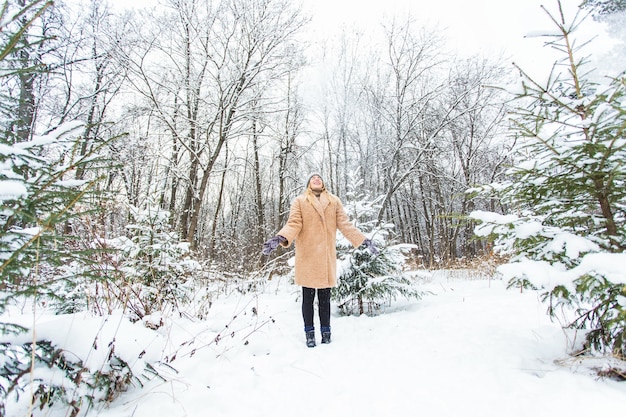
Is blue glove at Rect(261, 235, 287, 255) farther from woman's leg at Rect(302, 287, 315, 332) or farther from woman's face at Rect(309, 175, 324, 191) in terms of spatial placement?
woman's face at Rect(309, 175, 324, 191)

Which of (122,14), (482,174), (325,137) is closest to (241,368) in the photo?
(122,14)

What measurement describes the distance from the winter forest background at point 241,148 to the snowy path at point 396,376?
330mm

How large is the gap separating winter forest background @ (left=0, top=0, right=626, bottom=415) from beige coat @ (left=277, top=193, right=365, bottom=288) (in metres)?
1.09

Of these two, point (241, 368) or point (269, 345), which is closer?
point (241, 368)

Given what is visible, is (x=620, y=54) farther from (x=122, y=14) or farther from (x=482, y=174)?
(x=122, y=14)

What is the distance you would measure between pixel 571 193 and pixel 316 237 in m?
2.22

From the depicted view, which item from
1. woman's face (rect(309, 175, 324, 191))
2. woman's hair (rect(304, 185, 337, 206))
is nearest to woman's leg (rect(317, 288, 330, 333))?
woman's hair (rect(304, 185, 337, 206))

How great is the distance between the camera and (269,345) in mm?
3014

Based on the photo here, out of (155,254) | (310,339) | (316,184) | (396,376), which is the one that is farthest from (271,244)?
(155,254)

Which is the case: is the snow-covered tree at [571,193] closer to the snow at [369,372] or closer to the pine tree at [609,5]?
the snow at [369,372]

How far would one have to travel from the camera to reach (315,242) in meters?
3.31

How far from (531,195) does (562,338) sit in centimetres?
117

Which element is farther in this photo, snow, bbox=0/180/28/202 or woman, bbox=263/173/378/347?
woman, bbox=263/173/378/347

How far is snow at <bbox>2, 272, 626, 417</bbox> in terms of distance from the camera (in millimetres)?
1719
